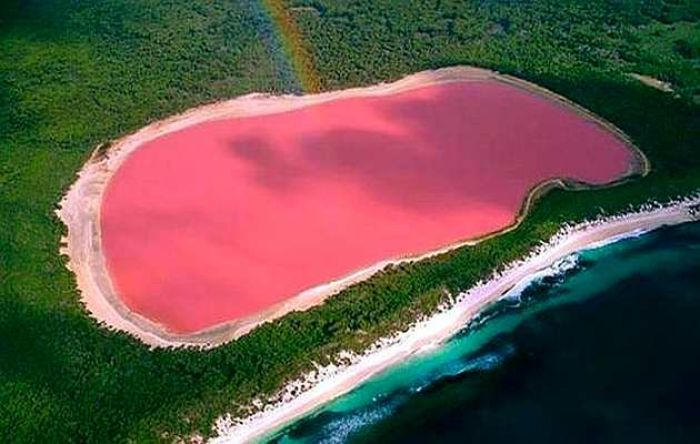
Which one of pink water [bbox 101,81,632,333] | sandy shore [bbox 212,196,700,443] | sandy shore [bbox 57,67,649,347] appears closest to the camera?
sandy shore [bbox 212,196,700,443]

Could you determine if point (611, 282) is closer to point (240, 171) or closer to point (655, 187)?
point (655, 187)

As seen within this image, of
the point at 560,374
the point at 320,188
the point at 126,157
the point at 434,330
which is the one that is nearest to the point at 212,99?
the point at 126,157

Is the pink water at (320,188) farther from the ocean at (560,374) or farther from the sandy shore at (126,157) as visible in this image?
the ocean at (560,374)

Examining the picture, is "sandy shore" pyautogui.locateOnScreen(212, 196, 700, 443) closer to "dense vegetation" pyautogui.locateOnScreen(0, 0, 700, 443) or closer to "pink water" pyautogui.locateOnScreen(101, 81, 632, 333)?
"dense vegetation" pyautogui.locateOnScreen(0, 0, 700, 443)

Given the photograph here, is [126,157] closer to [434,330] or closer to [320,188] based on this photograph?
[320,188]

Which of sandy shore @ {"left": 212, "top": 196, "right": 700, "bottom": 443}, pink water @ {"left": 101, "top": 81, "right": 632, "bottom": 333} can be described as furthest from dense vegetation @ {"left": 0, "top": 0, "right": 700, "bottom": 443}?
pink water @ {"left": 101, "top": 81, "right": 632, "bottom": 333}

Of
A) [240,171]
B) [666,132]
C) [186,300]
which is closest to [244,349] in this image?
[186,300]
